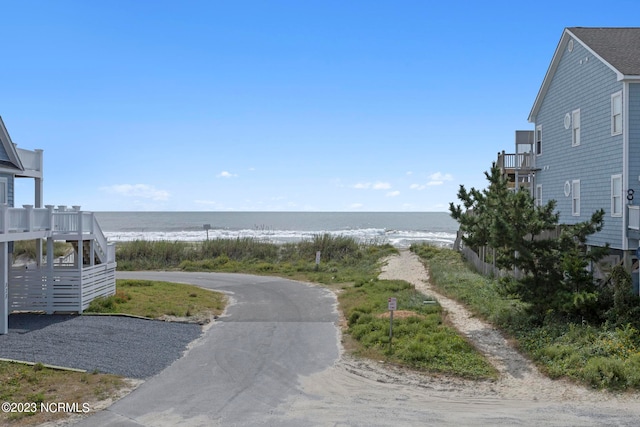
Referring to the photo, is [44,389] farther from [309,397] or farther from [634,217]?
[634,217]

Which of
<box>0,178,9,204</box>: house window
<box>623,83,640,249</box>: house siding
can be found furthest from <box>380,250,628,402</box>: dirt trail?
<box>0,178,9,204</box>: house window

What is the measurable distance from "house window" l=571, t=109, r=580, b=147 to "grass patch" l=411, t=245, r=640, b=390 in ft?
22.9

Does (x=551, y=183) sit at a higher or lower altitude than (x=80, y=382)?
higher

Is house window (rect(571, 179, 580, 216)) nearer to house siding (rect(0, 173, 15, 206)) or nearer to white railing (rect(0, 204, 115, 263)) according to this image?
white railing (rect(0, 204, 115, 263))

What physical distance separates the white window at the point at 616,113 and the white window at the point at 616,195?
1.57 meters

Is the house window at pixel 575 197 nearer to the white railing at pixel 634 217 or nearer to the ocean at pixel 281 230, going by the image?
the white railing at pixel 634 217

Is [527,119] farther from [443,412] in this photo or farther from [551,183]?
[443,412]

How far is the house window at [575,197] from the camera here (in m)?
21.7

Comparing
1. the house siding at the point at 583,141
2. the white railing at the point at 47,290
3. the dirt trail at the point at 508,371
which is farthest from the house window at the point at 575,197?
the white railing at the point at 47,290

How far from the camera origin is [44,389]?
1137 centimetres

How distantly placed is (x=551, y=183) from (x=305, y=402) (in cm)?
1796

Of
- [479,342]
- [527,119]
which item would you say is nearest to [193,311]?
[479,342]

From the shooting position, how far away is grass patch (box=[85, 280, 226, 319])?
66.3 ft

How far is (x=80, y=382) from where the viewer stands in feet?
39.1
